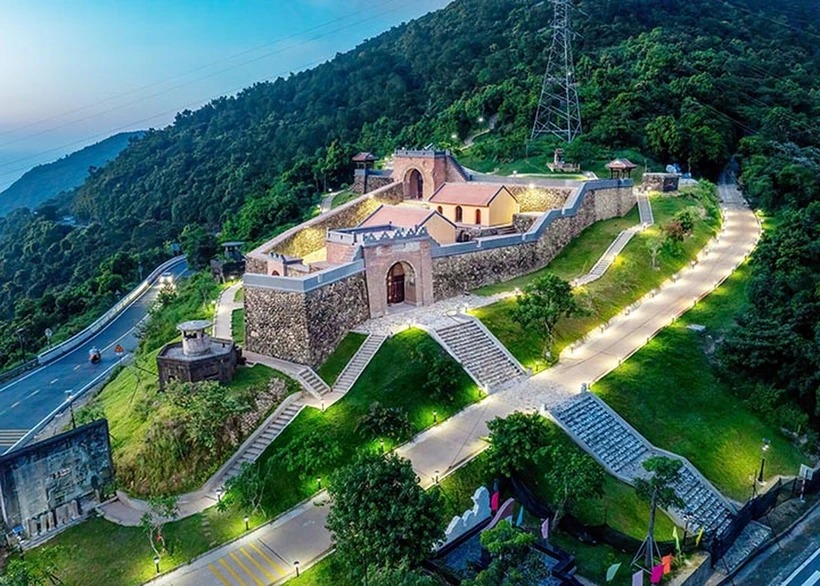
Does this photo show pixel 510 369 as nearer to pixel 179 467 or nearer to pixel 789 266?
pixel 179 467

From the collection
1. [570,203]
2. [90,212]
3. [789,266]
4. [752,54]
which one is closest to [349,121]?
[90,212]

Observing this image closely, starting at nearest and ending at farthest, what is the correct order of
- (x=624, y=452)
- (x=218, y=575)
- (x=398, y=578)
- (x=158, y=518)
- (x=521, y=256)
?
(x=398, y=578) < (x=218, y=575) < (x=158, y=518) < (x=624, y=452) < (x=521, y=256)

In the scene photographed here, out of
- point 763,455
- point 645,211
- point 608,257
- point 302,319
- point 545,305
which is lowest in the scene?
point 763,455

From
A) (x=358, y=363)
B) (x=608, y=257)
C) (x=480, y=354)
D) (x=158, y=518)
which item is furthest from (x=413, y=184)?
(x=158, y=518)

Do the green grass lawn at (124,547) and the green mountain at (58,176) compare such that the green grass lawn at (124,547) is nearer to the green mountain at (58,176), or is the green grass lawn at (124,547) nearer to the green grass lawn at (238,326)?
the green grass lawn at (238,326)

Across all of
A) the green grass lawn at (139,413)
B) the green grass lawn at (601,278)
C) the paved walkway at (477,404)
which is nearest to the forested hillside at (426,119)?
the green grass lawn at (601,278)

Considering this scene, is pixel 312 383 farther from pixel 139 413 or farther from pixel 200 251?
pixel 200 251
